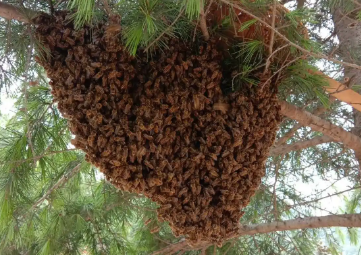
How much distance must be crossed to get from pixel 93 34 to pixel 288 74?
0.80 meters

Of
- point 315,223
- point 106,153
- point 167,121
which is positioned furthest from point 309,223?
point 106,153

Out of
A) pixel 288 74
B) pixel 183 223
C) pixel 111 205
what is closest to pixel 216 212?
pixel 183 223

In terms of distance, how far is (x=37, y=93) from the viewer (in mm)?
1943

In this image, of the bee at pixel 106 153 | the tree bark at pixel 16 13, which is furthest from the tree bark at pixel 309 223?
the tree bark at pixel 16 13

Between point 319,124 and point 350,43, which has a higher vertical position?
point 350,43

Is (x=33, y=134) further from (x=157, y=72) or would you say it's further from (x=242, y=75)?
(x=242, y=75)

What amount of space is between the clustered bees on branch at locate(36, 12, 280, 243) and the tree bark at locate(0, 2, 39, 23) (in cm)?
4

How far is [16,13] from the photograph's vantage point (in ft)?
4.54

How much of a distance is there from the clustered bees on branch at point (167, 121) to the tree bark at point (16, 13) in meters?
0.04

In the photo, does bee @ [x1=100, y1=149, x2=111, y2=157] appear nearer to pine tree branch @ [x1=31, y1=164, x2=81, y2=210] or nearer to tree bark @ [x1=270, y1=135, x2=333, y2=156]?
pine tree branch @ [x1=31, y1=164, x2=81, y2=210]

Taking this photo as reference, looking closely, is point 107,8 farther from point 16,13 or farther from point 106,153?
point 106,153

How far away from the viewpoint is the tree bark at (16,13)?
4.51 feet

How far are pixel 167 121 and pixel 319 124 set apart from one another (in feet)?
3.27

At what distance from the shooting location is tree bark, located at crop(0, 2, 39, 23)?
1.38 m
